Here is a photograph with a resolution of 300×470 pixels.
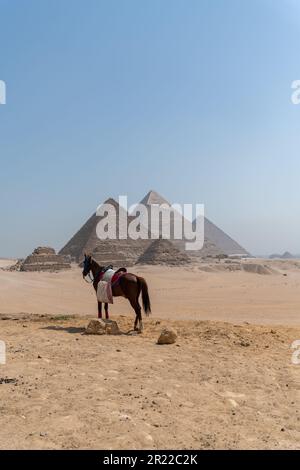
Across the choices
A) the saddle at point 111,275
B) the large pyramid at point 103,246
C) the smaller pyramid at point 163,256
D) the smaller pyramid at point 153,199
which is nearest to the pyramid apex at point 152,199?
the smaller pyramid at point 153,199

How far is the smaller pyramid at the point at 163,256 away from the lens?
56656mm

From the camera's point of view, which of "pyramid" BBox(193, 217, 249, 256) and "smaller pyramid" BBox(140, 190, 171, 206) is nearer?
"smaller pyramid" BBox(140, 190, 171, 206)

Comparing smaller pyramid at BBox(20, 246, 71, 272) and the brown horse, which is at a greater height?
the brown horse

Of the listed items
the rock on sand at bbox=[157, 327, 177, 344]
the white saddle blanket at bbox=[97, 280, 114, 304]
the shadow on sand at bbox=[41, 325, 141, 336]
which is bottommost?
the shadow on sand at bbox=[41, 325, 141, 336]

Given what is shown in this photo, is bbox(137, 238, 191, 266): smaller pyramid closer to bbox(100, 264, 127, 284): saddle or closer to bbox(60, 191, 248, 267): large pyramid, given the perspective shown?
bbox(60, 191, 248, 267): large pyramid

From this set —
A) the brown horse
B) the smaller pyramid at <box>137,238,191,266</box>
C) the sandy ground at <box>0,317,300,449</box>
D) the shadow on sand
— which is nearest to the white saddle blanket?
the brown horse

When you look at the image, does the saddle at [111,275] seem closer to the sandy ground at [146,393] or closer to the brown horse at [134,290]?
the brown horse at [134,290]

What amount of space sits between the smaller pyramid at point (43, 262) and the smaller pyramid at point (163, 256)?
11837mm

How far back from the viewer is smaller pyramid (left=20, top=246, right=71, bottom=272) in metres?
49.0

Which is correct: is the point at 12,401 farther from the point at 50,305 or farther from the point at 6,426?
the point at 50,305

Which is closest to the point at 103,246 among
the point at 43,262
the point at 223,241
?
the point at 43,262

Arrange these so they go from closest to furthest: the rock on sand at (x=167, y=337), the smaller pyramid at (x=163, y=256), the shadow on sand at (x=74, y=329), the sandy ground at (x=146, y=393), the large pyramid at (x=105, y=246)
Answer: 1. the sandy ground at (x=146, y=393)
2. the rock on sand at (x=167, y=337)
3. the shadow on sand at (x=74, y=329)
4. the large pyramid at (x=105, y=246)
5. the smaller pyramid at (x=163, y=256)

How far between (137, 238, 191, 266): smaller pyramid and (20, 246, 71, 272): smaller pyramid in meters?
11.8

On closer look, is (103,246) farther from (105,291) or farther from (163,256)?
(105,291)
